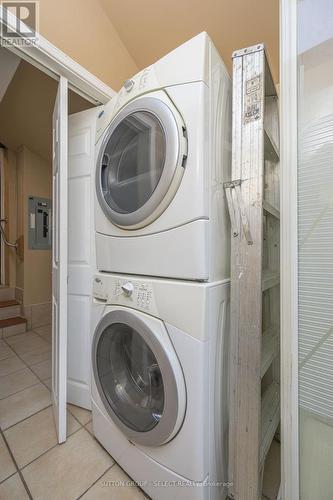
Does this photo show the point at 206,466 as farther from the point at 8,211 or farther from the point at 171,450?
the point at 8,211

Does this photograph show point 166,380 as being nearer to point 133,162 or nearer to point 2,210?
point 133,162

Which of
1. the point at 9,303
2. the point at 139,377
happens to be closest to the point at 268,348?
the point at 139,377

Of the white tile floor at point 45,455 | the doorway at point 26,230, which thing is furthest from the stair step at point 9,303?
the white tile floor at point 45,455

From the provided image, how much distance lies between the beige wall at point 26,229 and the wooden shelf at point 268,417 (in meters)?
2.74

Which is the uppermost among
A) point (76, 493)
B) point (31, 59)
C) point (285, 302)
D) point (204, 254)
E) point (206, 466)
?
point (31, 59)

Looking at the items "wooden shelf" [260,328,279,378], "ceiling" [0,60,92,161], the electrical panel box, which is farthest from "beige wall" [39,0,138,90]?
the electrical panel box

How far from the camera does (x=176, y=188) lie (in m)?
0.78

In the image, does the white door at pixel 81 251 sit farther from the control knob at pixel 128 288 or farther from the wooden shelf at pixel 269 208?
the wooden shelf at pixel 269 208

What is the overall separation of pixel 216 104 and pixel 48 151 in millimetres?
2468

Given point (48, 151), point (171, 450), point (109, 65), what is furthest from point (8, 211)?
point (171, 450)

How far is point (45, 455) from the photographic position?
1.08 m

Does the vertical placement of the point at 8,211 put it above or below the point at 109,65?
below

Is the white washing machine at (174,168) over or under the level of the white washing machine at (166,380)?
over

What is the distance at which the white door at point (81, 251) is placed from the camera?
1.36 m
